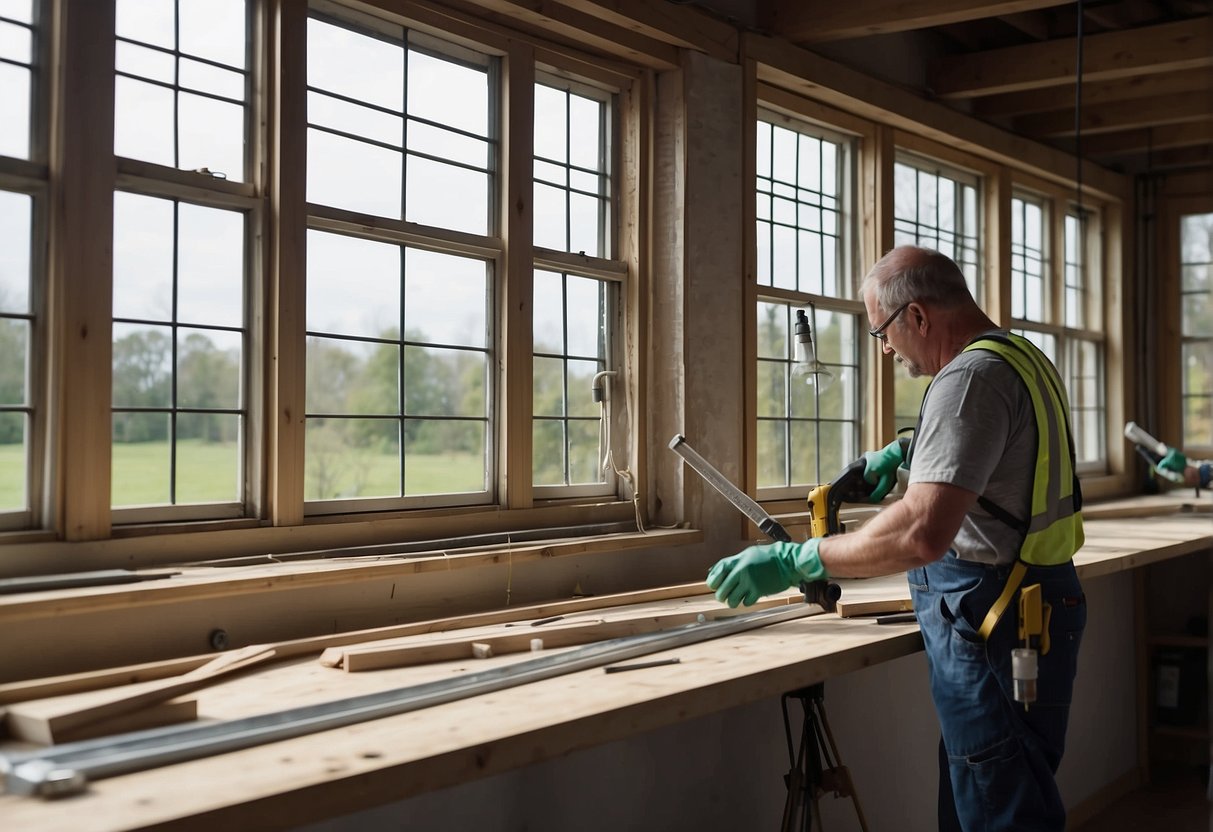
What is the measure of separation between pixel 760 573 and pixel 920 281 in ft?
2.65

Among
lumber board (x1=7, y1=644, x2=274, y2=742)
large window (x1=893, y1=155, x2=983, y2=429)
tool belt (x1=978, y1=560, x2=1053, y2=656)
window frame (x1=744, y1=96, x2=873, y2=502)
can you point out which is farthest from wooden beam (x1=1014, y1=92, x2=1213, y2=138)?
lumber board (x1=7, y1=644, x2=274, y2=742)

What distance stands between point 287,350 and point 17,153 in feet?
2.46

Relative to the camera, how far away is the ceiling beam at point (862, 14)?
399cm

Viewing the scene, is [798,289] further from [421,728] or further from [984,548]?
[421,728]

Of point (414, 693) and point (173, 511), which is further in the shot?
point (173, 511)

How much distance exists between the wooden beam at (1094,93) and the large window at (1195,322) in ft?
5.03

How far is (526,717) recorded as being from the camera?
197 cm

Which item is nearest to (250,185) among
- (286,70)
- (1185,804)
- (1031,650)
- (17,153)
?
(286,70)

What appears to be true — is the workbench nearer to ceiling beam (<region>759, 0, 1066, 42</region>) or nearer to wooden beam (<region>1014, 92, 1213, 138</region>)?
ceiling beam (<region>759, 0, 1066, 42</region>)

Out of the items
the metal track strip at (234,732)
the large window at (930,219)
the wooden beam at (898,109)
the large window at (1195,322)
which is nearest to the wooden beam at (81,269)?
the metal track strip at (234,732)

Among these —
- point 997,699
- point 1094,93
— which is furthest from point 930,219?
point 997,699

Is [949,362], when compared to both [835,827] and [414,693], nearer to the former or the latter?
[414,693]

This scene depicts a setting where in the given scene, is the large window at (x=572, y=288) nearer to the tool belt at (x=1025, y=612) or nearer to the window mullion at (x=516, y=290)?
the window mullion at (x=516, y=290)

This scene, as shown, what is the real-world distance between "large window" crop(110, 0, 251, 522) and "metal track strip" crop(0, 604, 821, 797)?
3.08ft
